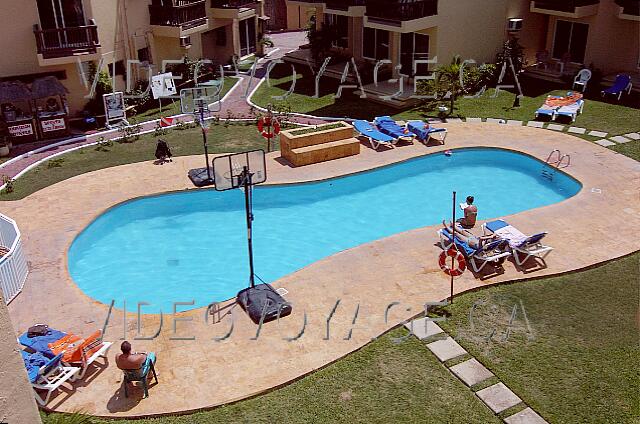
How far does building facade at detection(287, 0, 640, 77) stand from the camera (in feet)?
91.8

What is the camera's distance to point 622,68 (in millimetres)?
29516

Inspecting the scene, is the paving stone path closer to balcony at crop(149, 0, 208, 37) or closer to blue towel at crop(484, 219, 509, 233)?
blue towel at crop(484, 219, 509, 233)

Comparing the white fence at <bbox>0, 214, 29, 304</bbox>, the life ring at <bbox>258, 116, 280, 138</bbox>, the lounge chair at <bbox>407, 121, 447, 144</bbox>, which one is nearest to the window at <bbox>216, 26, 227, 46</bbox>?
→ the life ring at <bbox>258, 116, 280, 138</bbox>

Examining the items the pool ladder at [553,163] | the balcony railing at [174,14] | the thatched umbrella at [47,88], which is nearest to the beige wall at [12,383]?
the pool ladder at [553,163]

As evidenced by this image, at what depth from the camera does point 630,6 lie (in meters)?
27.6

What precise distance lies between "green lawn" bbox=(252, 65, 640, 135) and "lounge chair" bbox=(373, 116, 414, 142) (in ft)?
7.31

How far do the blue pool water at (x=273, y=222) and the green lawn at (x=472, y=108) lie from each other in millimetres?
4521

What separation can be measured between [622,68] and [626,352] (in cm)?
2202

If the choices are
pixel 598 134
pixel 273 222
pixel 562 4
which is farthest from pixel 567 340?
pixel 562 4

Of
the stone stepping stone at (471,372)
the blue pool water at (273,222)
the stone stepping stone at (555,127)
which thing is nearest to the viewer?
the stone stepping stone at (471,372)

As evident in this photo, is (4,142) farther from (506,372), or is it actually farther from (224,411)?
(506,372)

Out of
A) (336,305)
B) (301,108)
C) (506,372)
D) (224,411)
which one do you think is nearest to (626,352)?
(506,372)

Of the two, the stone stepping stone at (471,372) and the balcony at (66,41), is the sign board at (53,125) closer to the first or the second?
the balcony at (66,41)

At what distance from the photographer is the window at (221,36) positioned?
116 ft
